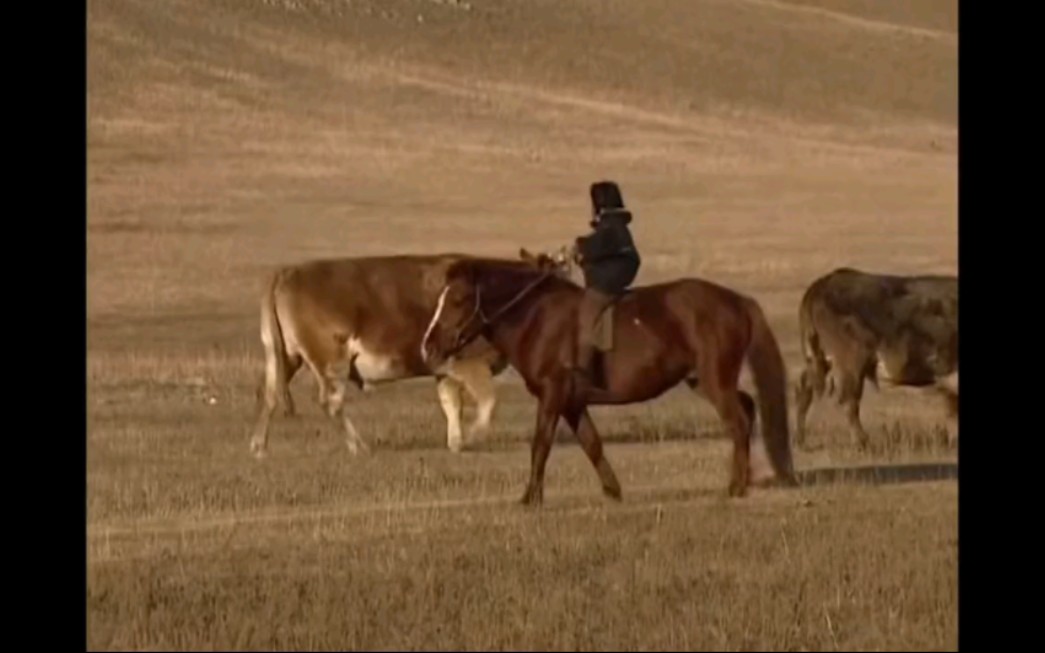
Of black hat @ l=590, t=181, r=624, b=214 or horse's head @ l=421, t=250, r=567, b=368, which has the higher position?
black hat @ l=590, t=181, r=624, b=214

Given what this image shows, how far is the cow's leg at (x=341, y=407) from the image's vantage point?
747 inches

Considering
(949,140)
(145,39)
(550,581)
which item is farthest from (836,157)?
(550,581)

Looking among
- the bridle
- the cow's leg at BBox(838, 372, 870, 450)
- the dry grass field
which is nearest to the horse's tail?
the dry grass field

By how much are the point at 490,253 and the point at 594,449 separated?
1091 inches

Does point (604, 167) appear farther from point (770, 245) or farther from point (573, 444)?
point (573, 444)

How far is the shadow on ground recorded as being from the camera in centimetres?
1652

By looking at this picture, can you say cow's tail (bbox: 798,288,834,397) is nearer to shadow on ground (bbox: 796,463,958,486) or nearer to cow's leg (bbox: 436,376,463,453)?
cow's leg (bbox: 436,376,463,453)

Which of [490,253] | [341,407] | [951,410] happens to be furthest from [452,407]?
[490,253]

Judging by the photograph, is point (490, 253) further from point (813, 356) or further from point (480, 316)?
point (480, 316)

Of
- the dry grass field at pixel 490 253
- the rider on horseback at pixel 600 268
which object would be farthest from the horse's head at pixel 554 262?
the dry grass field at pixel 490 253

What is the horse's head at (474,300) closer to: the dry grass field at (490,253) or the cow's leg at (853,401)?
the dry grass field at (490,253)

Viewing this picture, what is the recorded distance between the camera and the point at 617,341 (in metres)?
15.7

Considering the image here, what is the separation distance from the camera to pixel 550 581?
1208 centimetres
